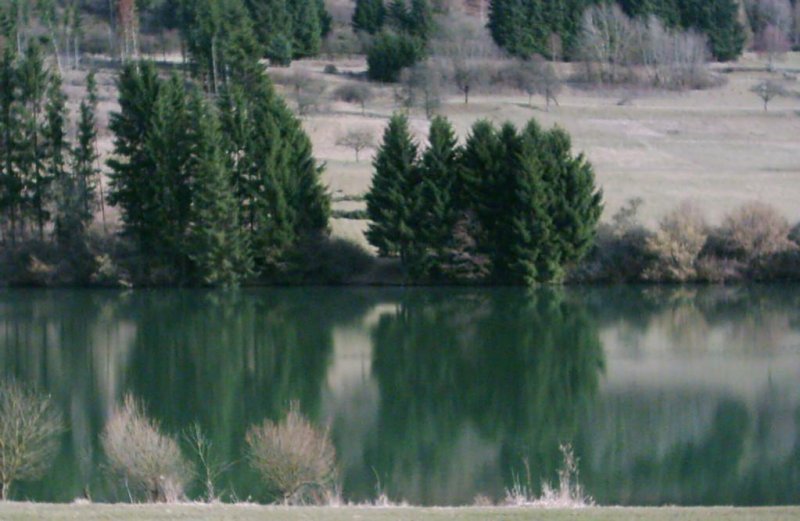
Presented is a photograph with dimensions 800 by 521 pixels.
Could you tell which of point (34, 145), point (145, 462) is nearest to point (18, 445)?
point (145, 462)

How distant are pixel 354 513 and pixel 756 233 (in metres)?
37.9

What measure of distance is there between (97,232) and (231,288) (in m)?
7.34

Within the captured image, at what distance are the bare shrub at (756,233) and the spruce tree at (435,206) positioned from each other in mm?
11675

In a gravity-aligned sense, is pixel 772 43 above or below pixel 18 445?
above

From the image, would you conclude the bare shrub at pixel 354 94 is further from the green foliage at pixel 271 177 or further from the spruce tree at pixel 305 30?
the green foliage at pixel 271 177

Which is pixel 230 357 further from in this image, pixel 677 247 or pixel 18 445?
pixel 677 247

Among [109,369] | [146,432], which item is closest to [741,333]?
[109,369]

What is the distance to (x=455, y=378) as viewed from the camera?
32875mm

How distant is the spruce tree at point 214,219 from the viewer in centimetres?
5084

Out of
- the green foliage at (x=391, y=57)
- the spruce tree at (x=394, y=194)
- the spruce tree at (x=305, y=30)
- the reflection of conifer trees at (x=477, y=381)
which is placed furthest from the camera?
the spruce tree at (x=305, y=30)

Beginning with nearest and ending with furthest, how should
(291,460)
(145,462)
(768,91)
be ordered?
(291,460), (145,462), (768,91)

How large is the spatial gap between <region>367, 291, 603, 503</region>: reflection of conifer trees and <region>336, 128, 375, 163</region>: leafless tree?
18.7 m

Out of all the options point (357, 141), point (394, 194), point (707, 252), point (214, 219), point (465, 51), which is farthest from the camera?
point (465, 51)

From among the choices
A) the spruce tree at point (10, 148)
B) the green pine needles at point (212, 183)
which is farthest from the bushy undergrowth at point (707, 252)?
the spruce tree at point (10, 148)
